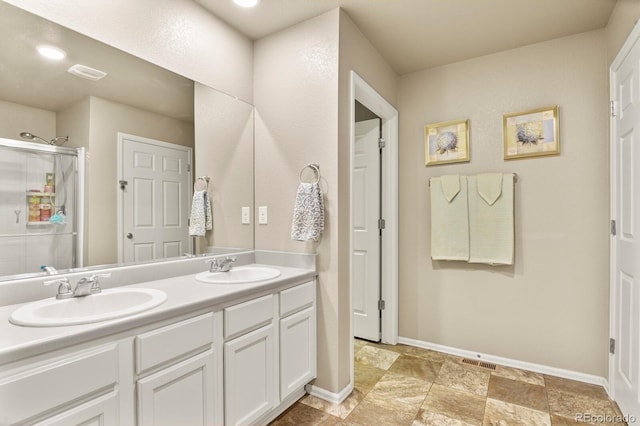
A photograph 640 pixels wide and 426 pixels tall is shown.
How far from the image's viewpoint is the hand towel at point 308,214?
1.98 meters

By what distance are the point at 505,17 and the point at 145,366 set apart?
2.76 meters

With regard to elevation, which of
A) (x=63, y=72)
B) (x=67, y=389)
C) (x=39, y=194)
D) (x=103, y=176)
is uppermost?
(x=63, y=72)

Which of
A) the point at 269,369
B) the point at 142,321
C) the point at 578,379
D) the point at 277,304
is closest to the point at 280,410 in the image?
the point at 269,369

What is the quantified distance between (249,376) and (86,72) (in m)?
1.69

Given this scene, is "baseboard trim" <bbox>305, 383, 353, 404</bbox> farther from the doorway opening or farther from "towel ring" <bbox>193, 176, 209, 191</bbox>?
"towel ring" <bbox>193, 176, 209, 191</bbox>

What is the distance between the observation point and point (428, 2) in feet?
6.43

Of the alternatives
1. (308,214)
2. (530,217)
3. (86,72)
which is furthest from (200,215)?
(530,217)

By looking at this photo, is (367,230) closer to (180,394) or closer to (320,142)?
(320,142)

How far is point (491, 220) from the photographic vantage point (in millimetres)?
2498

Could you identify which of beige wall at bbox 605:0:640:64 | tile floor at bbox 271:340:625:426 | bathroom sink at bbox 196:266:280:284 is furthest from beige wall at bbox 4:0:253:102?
beige wall at bbox 605:0:640:64

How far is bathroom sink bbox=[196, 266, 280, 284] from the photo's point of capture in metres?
1.85

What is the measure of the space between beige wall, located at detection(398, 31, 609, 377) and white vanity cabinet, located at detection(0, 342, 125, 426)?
2.39m

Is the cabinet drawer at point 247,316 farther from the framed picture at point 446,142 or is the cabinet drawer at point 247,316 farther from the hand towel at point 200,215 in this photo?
the framed picture at point 446,142

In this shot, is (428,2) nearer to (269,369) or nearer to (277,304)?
(277,304)
